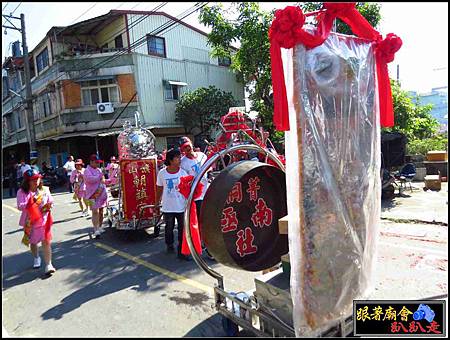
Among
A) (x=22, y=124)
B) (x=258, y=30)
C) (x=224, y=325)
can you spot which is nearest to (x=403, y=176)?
(x=258, y=30)

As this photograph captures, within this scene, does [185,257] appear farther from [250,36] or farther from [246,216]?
[250,36]

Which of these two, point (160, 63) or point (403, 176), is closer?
point (403, 176)

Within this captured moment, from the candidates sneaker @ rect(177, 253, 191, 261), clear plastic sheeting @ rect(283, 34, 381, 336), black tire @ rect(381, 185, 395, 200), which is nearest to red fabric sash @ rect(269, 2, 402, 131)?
clear plastic sheeting @ rect(283, 34, 381, 336)

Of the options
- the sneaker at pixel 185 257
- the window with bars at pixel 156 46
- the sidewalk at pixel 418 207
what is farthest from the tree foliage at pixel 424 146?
the window with bars at pixel 156 46

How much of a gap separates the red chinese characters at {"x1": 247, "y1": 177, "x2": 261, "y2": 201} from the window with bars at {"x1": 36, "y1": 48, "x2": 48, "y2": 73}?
24.1 meters

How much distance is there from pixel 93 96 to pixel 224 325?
65.8 feet

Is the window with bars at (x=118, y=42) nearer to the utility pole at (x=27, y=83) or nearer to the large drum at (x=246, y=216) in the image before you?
the utility pole at (x=27, y=83)

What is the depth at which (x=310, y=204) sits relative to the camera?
98.0 inches

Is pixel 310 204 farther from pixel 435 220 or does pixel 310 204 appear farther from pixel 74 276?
pixel 435 220

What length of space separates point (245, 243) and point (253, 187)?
0.53 m

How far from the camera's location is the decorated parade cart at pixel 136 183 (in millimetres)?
7094

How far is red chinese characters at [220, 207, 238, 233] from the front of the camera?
3193 millimetres

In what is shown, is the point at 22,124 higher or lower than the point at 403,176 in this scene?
higher

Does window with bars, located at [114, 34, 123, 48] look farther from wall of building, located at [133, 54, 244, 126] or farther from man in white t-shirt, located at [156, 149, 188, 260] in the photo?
man in white t-shirt, located at [156, 149, 188, 260]
